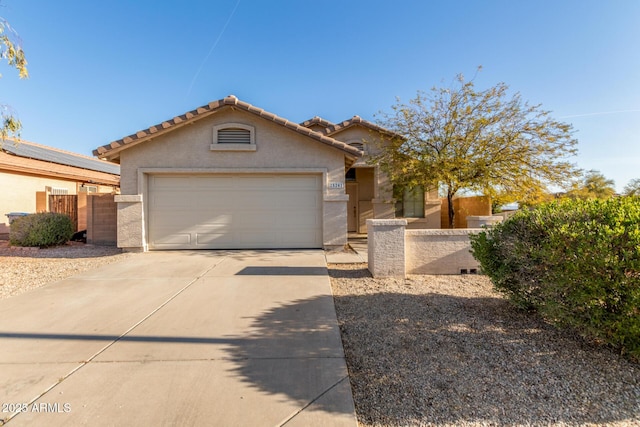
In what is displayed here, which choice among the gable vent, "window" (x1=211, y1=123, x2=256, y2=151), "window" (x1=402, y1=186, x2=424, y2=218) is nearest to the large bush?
"window" (x1=211, y1=123, x2=256, y2=151)

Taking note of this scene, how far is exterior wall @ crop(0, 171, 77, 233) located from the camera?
14039mm

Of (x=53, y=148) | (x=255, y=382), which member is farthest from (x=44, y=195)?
(x=255, y=382)

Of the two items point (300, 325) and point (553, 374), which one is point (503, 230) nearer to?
point (553, 374)

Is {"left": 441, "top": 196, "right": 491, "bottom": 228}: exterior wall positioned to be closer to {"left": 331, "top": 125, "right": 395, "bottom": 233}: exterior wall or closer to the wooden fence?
{"left": 331, "top": 125, "right": 395, "bottom": 233}: exterior wall

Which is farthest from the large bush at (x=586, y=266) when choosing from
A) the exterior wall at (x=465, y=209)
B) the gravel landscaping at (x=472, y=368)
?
the exterior wall at (x=465, y=209)

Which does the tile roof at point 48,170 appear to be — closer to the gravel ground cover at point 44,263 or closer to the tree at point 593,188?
the gravel ground cover at point 44,263

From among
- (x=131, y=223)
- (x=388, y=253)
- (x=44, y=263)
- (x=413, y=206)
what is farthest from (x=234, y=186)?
(x=413, y=206)

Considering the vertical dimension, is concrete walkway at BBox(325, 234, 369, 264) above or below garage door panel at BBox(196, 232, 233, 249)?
below

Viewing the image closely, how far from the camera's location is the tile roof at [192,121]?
885 cm

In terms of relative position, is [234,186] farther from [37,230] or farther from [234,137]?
[37,230]

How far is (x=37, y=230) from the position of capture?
32.7 feet

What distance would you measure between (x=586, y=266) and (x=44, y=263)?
11.3 m

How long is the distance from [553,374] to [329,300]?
116 inches

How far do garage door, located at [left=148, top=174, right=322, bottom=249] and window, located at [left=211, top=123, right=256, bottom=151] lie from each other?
91 cm
